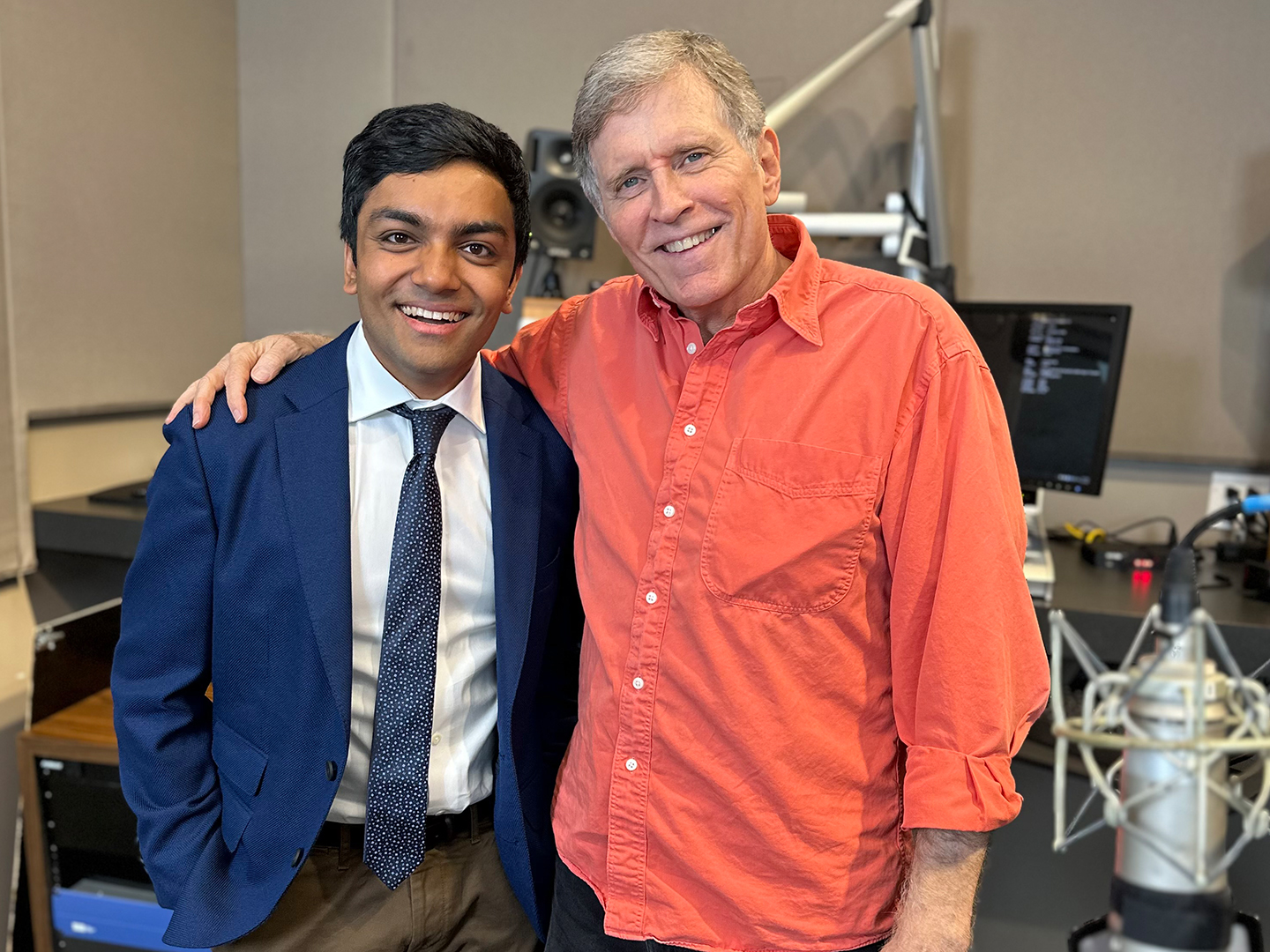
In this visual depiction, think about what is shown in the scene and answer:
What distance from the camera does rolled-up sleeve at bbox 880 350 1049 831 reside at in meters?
0.96

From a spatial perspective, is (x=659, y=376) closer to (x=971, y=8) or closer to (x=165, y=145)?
(x=971, y=8)

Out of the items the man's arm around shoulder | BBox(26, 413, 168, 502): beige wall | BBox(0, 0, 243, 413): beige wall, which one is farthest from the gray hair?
BBox(26, 413, 168, 502): beige wall

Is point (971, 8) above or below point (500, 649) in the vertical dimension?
above

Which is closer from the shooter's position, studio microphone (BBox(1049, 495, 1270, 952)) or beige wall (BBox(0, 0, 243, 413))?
studio microphone (BBox(1049, 495, 1270, 952))

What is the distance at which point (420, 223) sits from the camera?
46.4 inches

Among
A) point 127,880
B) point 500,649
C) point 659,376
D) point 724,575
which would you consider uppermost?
point 659,376

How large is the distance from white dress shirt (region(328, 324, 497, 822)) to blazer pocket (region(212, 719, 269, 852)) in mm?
97

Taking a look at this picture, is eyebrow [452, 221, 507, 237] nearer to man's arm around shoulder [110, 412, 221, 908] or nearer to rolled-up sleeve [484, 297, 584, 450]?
rolled-up sleeve [484, 297, 584, 450]

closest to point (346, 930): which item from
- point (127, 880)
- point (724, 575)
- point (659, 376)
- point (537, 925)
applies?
point (537, 925)

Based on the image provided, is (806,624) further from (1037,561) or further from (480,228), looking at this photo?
(1037,561)

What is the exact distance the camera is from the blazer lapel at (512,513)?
1.22 metres

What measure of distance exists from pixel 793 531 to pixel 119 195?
6.96 ft

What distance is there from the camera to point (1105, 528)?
8.10 feet

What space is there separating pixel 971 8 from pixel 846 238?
1.97ft
